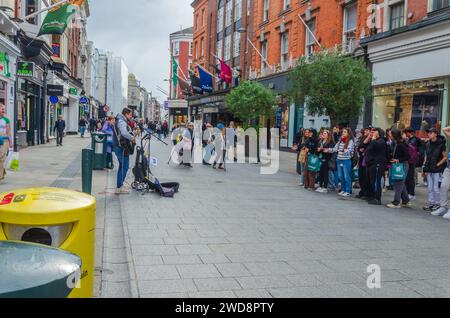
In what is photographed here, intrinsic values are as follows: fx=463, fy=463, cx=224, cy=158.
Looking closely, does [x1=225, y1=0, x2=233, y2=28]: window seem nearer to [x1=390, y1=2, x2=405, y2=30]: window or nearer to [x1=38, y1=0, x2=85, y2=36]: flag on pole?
[x1=38, y1=0, x2=85, y2=36]: flag on pole

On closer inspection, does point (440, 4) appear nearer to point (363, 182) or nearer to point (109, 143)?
point (363, 182)

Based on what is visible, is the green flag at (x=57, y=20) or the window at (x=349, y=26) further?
the window at (x=349, y=26)

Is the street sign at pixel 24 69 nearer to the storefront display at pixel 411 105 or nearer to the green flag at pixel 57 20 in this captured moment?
the green flag at pixel 57 20

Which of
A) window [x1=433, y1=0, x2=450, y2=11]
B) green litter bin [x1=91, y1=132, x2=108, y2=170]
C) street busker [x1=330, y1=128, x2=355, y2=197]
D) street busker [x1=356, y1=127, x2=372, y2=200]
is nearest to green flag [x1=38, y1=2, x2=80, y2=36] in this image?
green litter bin [x1=91, y1=132, x2=108, y2=170]

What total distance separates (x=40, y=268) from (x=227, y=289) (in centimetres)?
232

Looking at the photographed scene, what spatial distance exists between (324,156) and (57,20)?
1267cm

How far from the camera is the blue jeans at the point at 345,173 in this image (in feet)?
37.4

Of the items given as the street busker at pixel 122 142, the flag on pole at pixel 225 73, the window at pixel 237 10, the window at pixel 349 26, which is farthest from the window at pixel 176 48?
the street busker at pixel 122 142

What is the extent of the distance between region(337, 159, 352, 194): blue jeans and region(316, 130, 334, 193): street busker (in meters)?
0.58

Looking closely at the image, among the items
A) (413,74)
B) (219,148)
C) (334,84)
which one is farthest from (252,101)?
(413,74)

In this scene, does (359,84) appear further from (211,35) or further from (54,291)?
(211,35)

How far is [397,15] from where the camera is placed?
18.2 m

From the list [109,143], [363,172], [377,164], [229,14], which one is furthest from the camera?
[229,14]

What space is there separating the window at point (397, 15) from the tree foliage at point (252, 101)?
21.1 ft
